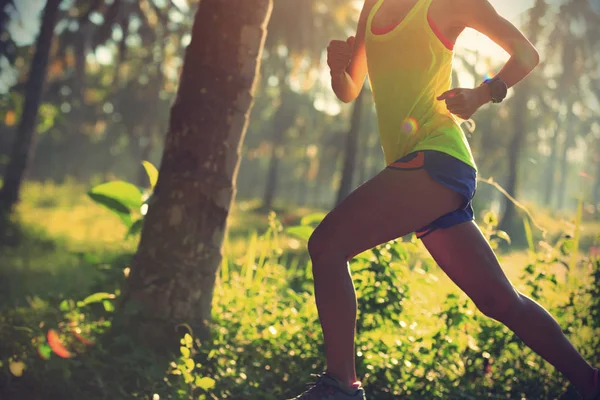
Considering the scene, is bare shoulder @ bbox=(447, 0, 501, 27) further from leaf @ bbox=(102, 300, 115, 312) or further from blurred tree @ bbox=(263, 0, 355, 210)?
blurred tree @ bbox=(263, 0, 355, 210)

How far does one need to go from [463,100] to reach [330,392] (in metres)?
1.13

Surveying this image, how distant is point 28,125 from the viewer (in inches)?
606

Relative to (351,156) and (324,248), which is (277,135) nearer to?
(351,156)

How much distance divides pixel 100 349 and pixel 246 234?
16095mm

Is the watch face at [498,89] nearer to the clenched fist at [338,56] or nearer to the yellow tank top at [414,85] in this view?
the yellow tank top at [414,85]

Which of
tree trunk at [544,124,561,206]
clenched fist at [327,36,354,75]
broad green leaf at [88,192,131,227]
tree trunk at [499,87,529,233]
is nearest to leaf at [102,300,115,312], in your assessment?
broad green leaf at [88,192,131,227]

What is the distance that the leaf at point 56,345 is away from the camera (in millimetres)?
3320

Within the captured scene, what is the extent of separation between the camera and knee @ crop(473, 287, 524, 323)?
2.45 metres

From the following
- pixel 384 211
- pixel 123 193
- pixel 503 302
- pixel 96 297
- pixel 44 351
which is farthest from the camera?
pixel 123 193

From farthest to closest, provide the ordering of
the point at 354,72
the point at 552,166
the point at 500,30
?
the point at 552,166 < the point at 354,72 < the point at 500,30

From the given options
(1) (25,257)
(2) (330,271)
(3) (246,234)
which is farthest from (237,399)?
(3) (246,234)

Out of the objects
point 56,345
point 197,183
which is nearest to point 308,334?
point 197,183

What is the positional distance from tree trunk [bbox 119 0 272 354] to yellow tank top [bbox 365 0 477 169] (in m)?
1.52

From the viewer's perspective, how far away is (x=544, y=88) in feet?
119
